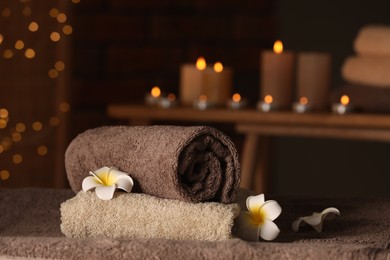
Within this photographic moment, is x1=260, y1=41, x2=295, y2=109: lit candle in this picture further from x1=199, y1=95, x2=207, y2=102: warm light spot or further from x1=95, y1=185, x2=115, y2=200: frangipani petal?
x1=95, y1=185, x2=115, y2=200: frangipani petal

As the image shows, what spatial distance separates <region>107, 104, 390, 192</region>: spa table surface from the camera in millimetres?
2025

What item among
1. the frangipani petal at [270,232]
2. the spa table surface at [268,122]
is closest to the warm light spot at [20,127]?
the spa table surface at [268,122]

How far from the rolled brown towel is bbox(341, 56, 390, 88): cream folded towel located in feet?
3.82

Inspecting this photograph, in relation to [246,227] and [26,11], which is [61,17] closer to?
[26,11]

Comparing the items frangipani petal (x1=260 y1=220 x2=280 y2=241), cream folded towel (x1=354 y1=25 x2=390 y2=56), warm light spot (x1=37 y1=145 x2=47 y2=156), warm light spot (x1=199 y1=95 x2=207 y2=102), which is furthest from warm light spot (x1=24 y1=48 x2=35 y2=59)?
frangipani petal (x1=260 y1=220 x2=280 y2=241)

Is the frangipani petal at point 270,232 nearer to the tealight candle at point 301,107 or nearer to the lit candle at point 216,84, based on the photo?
the tealight candle at point 301,107

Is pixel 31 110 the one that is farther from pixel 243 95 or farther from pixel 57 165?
pixel 243 95

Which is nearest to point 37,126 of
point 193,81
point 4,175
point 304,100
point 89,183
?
point 4,175

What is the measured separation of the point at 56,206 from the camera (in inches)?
45.6

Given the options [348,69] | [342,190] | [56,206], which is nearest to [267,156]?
[348,69]

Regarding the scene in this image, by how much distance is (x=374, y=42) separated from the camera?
2.08 metres

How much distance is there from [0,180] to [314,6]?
1.40 metres

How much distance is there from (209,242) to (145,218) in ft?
0.33

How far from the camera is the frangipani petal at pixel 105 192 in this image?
38.0 inches
